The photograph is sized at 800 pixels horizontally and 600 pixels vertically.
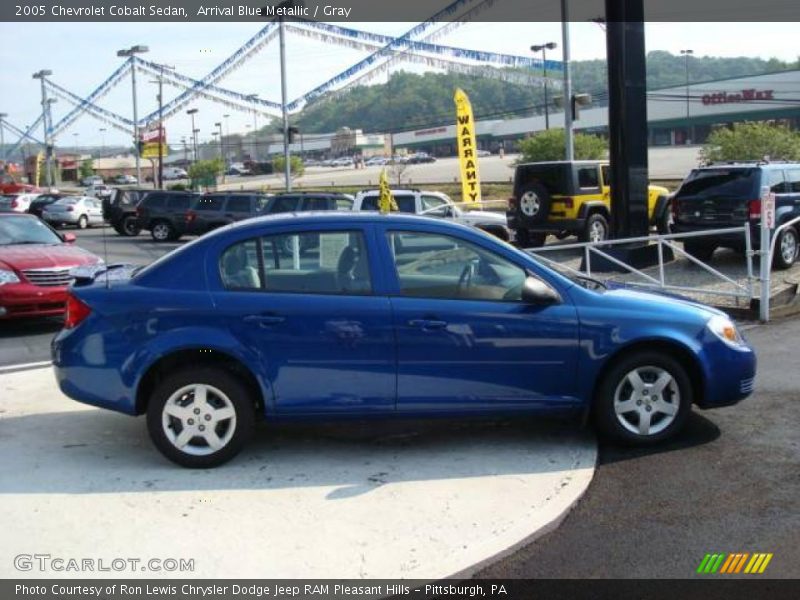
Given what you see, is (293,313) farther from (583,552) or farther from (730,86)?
(730,86)

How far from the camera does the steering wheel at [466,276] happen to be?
18.3 feet

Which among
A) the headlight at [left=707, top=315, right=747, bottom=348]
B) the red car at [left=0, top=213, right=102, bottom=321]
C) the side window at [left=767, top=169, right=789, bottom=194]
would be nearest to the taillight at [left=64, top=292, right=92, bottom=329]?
the headlight at [left=707, top=315, right=747, bottom=348]

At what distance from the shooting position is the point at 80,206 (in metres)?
40.0

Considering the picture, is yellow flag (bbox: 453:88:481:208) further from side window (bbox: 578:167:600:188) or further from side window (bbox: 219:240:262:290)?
side window (bbox: 219:240:262:290)

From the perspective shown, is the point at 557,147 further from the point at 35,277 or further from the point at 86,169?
the point at 86,169

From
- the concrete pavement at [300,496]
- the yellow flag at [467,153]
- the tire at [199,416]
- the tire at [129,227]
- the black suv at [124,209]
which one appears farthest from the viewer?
the black suv at [124,209]

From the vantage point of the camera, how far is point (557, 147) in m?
43.1

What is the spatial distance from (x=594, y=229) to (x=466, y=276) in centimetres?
1393

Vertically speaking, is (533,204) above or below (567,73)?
below

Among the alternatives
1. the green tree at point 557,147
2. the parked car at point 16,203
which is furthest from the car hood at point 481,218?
the parked car at point 16,203

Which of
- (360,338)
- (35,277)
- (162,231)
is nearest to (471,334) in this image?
(360,338)

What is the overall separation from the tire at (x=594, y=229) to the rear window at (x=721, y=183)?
4460 mm

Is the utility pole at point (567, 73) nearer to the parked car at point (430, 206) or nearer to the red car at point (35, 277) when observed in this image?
the parked car at point (430, 206)

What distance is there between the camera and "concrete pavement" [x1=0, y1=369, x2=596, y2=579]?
13.9ft
